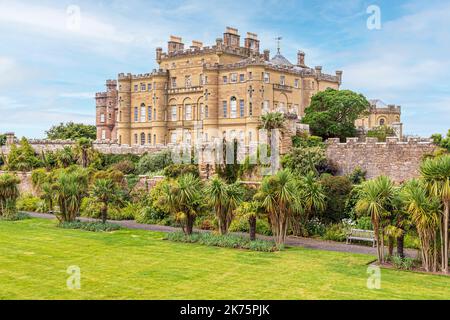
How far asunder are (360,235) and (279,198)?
4549 mm

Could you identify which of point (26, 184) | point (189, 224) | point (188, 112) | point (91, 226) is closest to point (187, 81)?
point (188, 112)

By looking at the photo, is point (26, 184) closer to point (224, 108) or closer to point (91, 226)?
point (91, 226)

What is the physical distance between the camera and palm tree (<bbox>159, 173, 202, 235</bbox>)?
2234cm

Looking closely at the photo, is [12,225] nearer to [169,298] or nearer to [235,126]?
[169,298]

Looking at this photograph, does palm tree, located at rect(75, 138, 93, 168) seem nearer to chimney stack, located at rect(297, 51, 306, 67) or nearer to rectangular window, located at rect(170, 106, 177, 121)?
rectangular window, located at rect(170, 106, 177, 121)

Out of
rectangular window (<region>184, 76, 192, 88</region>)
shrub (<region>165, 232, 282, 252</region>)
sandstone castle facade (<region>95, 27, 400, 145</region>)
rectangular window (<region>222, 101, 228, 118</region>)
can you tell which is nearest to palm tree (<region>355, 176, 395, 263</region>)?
shrub (<region>165, 232, 282, 252</region>)

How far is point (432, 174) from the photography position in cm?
1669

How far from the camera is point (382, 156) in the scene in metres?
29.7

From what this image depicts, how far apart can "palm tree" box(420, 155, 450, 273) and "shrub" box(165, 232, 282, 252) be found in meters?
6.25

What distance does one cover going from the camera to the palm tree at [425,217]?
16516 mm

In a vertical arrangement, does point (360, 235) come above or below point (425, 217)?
below

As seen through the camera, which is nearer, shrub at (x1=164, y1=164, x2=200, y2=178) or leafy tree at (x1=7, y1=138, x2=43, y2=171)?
shrub at (x1=164, y1=164, x2=200, y2=178)

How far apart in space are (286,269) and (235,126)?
1220 inches
